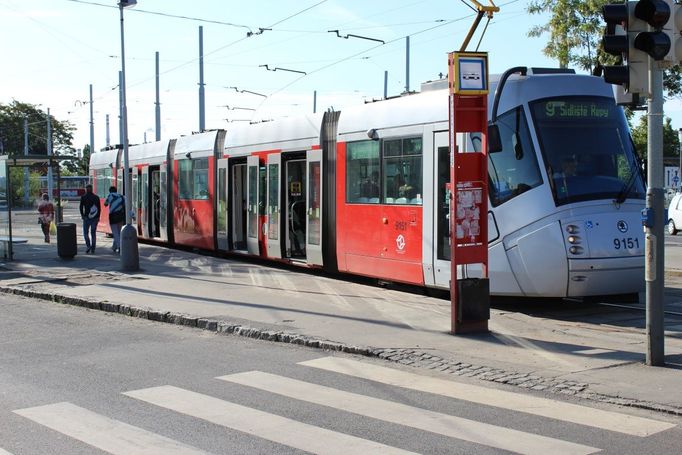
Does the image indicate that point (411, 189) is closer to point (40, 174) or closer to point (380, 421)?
point (380, 421)

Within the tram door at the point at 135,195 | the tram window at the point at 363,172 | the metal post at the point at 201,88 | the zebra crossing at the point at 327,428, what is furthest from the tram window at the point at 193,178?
the zebra crossing at the point at 327,428

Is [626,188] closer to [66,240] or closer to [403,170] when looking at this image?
[403,170]

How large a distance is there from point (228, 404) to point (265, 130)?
39.3 feet

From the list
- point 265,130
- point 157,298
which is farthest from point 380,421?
point 265,130

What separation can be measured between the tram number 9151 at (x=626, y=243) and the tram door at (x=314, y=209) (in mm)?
6201

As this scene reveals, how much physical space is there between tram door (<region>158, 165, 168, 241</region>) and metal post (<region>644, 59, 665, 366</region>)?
A: 1818cm

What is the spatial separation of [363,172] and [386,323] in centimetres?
419

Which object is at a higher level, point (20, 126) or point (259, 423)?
point (20, 126)

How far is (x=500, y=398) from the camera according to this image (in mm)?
7375

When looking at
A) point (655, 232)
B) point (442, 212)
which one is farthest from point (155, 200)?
point (655, 232)

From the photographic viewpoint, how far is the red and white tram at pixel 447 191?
444 inches

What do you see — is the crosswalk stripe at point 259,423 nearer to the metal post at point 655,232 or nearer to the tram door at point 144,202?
the metal post at point 655,232

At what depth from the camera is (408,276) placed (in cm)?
1332

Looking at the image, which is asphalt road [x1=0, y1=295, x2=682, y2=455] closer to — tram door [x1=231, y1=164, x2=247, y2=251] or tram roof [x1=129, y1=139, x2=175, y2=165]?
tram door [x1=231, y1=164, x2=247, y2=251]
